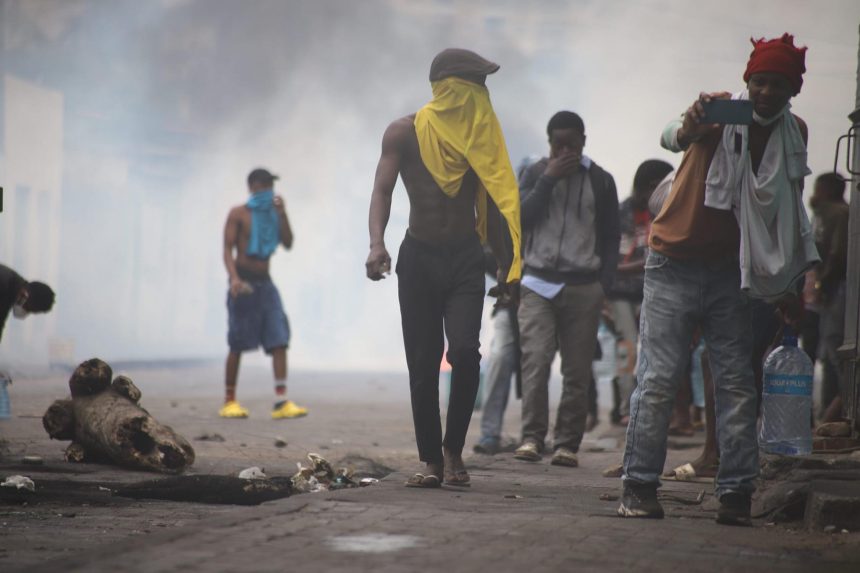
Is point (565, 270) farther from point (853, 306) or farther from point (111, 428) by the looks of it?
point (111, 428)

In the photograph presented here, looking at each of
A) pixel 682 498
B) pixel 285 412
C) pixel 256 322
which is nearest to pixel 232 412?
pixel 285 412

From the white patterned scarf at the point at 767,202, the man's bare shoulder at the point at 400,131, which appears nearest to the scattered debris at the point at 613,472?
the man's bare shoulder at the point at 400,131

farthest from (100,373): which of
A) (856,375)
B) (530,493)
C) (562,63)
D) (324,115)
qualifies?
(324,115)

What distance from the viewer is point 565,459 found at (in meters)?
7.96

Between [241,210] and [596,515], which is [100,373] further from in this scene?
[241,210]

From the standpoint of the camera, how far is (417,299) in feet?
20.8

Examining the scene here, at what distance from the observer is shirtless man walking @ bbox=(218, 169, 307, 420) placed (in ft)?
38.8

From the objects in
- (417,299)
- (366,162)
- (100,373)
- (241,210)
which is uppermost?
(366,162)

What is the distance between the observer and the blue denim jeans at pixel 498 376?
9062mm

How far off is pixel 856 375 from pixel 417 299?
2277 mm

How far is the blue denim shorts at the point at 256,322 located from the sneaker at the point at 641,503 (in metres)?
6.87

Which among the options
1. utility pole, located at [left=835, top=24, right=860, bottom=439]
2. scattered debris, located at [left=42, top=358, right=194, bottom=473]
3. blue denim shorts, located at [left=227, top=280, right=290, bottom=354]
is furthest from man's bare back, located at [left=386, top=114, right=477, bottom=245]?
blue denim shorts, located at [left=227, top=280, right=290, bottom=354]

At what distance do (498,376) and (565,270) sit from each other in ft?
3.72

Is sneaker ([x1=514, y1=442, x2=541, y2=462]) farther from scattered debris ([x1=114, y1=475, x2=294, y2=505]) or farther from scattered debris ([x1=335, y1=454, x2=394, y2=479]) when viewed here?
A: scattered debris ([x1=114, y1=475, x2=294, y2=505])
